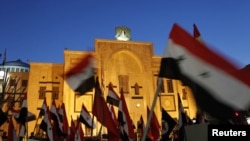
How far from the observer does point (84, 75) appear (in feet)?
25.1

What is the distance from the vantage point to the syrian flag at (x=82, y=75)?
7.40m

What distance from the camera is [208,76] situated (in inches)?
137

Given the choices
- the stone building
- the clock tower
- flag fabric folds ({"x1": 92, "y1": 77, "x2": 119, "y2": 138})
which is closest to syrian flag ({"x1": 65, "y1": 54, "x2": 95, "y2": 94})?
flag fabric folds ({"x1": 92, "y1": 77, "x2": 119, "y2": 138})

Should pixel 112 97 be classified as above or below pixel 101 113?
above

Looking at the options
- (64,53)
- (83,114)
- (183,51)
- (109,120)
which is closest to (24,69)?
(64,53)

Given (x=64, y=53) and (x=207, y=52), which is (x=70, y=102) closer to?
(x=64, y=53)

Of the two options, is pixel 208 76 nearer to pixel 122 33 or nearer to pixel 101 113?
pixel 101 113

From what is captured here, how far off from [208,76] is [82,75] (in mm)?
4727

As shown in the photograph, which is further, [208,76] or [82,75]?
[82,75]

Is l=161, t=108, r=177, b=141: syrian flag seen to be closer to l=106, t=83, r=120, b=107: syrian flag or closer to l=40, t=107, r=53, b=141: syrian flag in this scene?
l=106, t=83, r=120, b=107: syrian flag

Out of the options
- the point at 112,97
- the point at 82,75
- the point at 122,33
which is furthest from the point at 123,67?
the point at 82,75

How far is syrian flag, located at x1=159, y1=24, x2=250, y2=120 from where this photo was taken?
3203 mm

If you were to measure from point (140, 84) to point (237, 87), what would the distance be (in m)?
27.4

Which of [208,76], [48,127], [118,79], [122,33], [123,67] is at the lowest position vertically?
[48,127]
